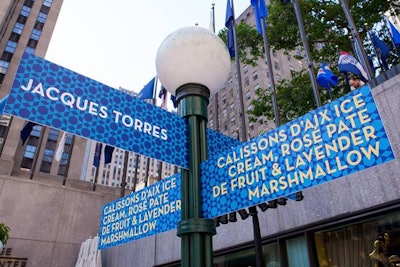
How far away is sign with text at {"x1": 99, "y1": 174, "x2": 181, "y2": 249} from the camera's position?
3.37 meters

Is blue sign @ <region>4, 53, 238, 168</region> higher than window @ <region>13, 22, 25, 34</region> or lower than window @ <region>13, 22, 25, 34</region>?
lower

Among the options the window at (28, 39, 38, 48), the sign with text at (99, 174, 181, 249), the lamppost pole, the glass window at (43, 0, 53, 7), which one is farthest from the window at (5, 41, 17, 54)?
the lamppost pole

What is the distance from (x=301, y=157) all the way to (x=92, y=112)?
159 cm

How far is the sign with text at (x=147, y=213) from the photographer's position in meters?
3.37

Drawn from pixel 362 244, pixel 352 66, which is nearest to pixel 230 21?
pixel 352 66

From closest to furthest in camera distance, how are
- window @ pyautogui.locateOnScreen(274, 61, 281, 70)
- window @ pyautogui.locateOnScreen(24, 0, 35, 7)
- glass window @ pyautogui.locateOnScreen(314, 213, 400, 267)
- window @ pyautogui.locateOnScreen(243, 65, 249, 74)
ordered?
1. glass window @ pyautogui.locateOnScreen(314, 213, 400, 267)
2. window @ pyautogui.locateOnScreen(274, 61, 281, 70)
3. window @ pyautogui.locateOnScreen(243, 65, 249, 74)
4. window @ pyautogui.locateOnScreen(24, 0, 35, 7)

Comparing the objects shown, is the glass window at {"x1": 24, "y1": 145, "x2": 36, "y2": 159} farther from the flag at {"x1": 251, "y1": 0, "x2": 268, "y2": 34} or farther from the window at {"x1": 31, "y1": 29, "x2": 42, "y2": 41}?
the flag at {"x1": 251, "y1": 0, "x2": 268, "y2": 34}

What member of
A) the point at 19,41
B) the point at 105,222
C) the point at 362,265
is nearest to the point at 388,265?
the point at 362,265

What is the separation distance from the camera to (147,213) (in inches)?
148

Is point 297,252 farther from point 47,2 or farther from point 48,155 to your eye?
point 47,2

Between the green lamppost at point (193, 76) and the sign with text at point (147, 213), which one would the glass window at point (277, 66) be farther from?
the green lamppost at point (193, 76)

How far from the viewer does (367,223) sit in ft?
17.5

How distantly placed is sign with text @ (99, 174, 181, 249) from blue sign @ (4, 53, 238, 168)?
739 millimetres

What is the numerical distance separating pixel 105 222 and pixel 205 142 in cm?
287
